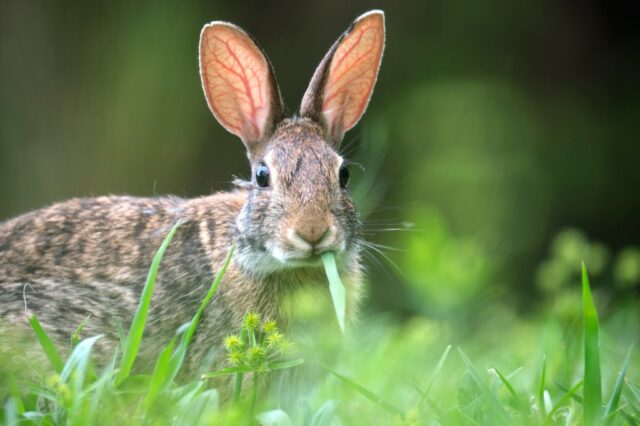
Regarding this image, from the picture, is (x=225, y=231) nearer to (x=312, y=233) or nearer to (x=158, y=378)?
(x=312, y=233)

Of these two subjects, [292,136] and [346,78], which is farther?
[346,78]

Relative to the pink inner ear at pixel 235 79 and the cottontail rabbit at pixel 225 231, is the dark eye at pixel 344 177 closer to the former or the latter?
the cottontail rabbit at pixel 225 231

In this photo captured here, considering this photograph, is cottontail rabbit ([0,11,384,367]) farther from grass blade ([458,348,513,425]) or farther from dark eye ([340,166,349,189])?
grass blade ([458,348,513,425])

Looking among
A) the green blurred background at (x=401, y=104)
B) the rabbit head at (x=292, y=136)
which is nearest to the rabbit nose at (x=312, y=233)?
the rabbit head at (x=292, y=136)

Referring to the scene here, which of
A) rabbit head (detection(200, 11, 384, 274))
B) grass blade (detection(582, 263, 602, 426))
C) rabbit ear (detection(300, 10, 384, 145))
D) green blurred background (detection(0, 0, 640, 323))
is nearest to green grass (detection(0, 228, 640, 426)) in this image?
grass blade (detection(582, 263, 602, 426))

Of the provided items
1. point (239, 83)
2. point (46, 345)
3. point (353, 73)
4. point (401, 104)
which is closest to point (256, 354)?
point (46, 345)

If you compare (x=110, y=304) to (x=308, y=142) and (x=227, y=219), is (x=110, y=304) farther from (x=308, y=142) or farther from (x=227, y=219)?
(x=308, y=142)
